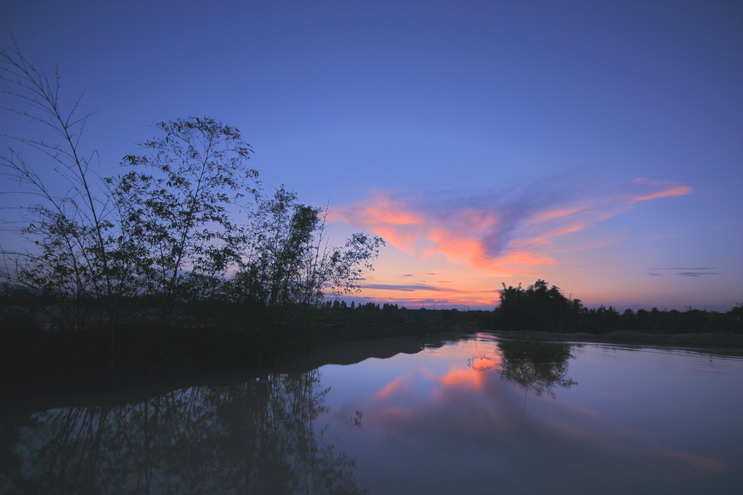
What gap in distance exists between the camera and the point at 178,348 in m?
7.13

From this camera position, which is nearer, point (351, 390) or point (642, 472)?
point (642, 472)

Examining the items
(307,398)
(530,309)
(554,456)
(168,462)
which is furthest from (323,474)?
(530,309)

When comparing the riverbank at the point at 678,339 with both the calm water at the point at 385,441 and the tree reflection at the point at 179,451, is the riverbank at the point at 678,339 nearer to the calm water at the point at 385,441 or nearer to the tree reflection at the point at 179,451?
the calm water at the point at 385,441

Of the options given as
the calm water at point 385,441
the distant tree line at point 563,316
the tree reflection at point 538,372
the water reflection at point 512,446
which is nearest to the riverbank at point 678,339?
the distant tree line at point 563,316

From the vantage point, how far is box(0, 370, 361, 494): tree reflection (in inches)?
117

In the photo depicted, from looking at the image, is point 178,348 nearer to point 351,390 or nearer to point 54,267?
point 54,267

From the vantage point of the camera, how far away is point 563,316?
1093 inches

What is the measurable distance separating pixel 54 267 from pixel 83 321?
1.09 m

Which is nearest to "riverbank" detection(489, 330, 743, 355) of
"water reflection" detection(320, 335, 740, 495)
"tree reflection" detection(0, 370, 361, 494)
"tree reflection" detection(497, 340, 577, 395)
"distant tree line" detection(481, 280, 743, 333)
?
"distant tree line" detection(481, 280, 743, 333)

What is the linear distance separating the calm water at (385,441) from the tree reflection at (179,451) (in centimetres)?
2

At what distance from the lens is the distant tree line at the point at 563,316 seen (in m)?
23.6

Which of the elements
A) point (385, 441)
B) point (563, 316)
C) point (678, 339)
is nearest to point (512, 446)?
point (385, 441)

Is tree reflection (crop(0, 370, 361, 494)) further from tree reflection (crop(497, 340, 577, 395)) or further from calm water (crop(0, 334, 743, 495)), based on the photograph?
tree reflection (crop(497, 340, 577, 395))

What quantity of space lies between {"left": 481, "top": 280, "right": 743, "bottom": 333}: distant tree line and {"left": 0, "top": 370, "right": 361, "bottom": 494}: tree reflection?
26.5 meters
